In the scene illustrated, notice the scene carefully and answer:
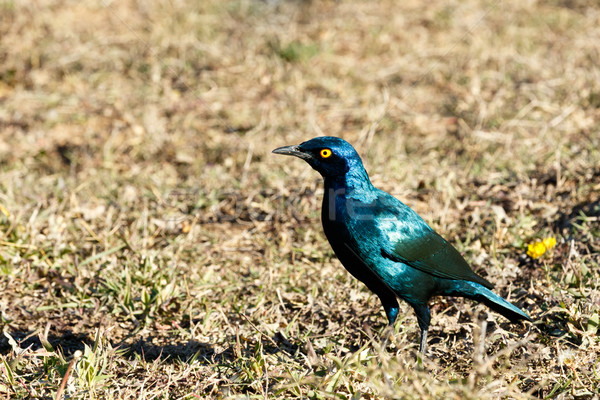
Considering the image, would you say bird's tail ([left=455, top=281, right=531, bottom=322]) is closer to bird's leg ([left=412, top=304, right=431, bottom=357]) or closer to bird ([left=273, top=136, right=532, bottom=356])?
bird ([left=273, top=136, right=532, bottom=356])

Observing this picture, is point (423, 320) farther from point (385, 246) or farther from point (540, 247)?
point (540, 247)

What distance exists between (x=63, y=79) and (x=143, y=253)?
132 inches

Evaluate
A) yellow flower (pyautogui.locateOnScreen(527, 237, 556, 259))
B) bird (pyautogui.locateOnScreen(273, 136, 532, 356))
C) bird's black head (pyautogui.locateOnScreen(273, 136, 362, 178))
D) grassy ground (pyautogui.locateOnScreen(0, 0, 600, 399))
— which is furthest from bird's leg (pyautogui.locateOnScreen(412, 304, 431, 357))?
yellow flower (pyautogui.locateOnScreen(527, 237, 556, 259))

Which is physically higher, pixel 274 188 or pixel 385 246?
pixel 385 246

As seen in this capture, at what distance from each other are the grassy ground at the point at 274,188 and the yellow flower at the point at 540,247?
10 centimetres

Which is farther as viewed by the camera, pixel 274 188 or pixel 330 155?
pixel 274 188

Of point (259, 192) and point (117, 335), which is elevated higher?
point (259, 192)

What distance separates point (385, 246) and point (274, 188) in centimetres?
180

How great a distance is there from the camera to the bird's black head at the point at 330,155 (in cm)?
312

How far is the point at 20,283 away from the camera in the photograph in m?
3.75

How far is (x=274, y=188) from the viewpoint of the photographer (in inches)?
183

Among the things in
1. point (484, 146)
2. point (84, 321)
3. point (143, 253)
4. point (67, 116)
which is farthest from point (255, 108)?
point (84, 321)

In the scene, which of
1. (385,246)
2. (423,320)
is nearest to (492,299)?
(423,320)

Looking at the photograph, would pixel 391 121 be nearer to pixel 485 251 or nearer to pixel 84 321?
pixel 485 251
